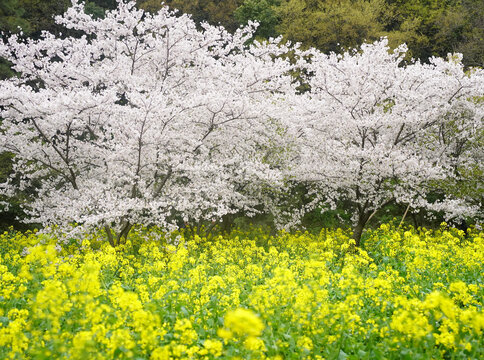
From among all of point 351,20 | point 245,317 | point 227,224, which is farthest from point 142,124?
point 351,20

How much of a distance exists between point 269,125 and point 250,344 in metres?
9.40

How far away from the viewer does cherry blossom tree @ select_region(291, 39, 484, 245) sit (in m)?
10.1

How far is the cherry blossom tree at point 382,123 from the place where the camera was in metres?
10.1

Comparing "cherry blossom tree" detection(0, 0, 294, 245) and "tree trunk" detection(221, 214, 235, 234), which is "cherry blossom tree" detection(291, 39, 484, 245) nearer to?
"cherry blossom tree" detection(0, 0, 294, 245)

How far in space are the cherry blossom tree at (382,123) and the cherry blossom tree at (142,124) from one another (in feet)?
4.37

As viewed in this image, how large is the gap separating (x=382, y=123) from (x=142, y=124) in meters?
5.95

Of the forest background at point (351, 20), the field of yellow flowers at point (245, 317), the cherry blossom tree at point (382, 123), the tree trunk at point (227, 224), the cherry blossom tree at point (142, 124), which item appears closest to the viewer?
the field of yellow flowers at point (245, 317)

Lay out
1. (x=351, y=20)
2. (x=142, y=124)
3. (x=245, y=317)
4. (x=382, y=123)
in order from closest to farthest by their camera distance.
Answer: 1. (x=245, y=317)
2. (x=142, y=124)
3. (x=382, y=123)
4. (x=351, y=20)

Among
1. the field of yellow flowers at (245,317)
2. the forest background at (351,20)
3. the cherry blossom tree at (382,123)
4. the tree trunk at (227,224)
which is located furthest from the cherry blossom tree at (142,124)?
the forest background at (351,20)

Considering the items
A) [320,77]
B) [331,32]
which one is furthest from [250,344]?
[331,32]

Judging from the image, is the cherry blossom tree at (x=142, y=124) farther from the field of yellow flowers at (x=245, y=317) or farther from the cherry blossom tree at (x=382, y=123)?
the field of yellow flowers at (x=245, y=317)

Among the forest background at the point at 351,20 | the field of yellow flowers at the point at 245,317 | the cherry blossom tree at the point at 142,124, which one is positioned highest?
the forest background at the point at 351,20

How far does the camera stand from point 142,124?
28.8ft

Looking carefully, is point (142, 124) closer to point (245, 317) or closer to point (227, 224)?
point (227, 224)
